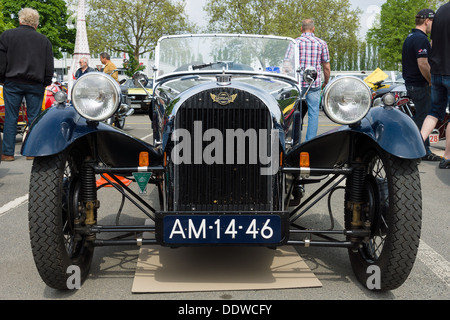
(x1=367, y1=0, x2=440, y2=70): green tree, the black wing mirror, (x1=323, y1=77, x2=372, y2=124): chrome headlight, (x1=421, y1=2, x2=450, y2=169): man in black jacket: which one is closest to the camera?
(x1=323, y1=77, x2=372, y2=124): chrome headlight

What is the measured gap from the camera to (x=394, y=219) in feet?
9.46

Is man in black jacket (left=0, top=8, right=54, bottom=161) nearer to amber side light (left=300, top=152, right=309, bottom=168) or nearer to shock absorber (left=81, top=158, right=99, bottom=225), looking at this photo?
shock absorber (left=81, top=158, right=99, bottom=225)

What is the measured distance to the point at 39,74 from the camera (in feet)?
23.1


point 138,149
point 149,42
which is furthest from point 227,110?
point 149,42

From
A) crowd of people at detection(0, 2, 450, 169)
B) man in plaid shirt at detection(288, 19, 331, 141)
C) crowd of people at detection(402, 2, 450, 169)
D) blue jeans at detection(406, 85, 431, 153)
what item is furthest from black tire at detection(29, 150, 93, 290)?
blue jeans at detection(406, 85, 431, 153)

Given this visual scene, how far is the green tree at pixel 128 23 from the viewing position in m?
40.3

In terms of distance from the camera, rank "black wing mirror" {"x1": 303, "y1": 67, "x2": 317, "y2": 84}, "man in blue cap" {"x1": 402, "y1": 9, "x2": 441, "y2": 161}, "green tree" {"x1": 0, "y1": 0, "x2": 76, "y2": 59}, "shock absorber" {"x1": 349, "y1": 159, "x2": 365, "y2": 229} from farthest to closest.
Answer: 1. "green tree" {"x1": 0, "y1": 0, "x2": 76, "y2": 59}
2. "man in blue cap" {"x1": 402, "y1": 9, "x2": 441, "y2": 161}
3. "black wing mirror" {"x1": 303, "y1": 67, "x2": 317, "y2": 84}
4. "shock absorber" {"x1": 349, "y1": 159, "x2": 365, "y2": 229}

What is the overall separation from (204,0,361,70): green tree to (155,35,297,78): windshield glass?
32464mm

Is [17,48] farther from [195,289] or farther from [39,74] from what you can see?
[195,289]

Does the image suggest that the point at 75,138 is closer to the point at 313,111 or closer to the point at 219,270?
the point at 219,270

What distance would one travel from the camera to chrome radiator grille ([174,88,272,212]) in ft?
9.91

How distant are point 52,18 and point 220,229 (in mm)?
46469

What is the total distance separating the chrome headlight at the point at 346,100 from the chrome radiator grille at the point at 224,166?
39 cm
